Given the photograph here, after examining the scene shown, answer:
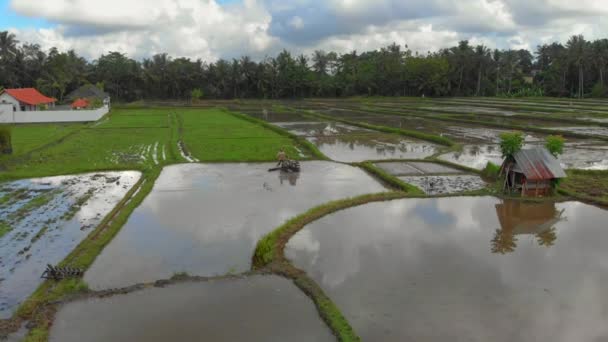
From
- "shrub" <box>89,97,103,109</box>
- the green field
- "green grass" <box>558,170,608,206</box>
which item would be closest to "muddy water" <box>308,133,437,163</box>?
the green field

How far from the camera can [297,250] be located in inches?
351

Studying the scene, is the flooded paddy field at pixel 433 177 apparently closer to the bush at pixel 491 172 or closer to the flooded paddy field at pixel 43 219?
the bush at pixel 491 172

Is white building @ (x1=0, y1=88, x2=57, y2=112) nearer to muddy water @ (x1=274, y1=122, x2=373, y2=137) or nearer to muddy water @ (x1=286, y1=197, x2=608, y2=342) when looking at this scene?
muddy water @ (x1=274, y1=122, x2=373, y2=137)

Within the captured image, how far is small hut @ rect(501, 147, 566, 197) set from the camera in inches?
482

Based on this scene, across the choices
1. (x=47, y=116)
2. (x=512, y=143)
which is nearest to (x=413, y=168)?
(x=512, y=143)

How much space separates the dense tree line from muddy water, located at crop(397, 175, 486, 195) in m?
49.8

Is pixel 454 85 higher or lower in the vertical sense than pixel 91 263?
higher

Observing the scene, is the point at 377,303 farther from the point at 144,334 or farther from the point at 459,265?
the point at 144,334

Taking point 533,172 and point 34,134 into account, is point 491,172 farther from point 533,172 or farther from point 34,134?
point 34,134

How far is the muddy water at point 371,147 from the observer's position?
19.2 m

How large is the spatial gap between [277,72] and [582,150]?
52.4 meters

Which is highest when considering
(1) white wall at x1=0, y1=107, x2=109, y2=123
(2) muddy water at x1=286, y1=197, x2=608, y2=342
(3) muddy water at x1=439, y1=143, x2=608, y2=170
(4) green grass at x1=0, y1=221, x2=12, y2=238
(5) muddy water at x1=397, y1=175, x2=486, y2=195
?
(1) white wall at x1=0, y1=107, x2=109, y2=123

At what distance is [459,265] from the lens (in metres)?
8.05

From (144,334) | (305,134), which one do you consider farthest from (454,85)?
(144,334)
